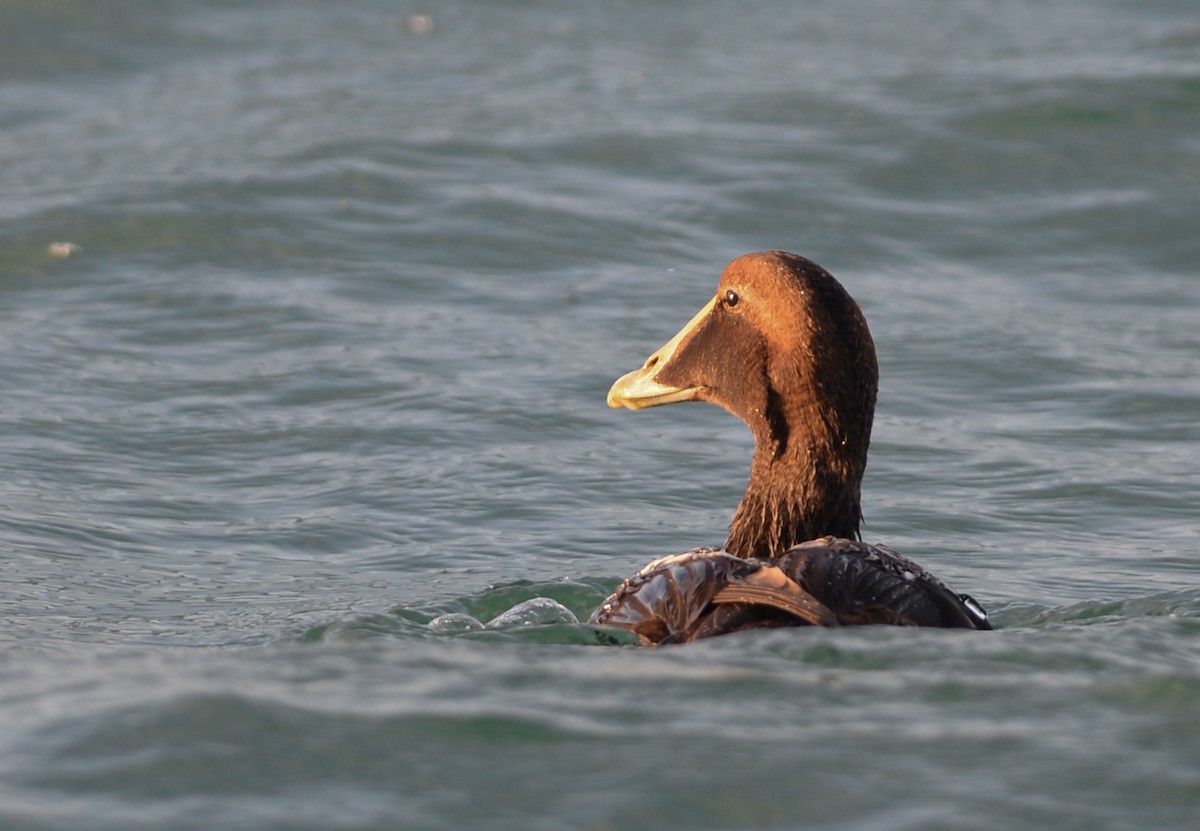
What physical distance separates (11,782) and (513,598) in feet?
8.24

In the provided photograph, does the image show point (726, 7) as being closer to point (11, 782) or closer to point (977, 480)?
point (977, 480)

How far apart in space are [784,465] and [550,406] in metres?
2.88

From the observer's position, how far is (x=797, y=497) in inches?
219

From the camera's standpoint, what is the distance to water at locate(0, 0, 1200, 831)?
12.5ft

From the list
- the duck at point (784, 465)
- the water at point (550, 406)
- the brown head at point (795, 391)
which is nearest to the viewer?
the water at point (550, 406)

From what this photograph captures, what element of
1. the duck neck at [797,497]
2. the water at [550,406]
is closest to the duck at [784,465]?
the duck neck at [797,497]

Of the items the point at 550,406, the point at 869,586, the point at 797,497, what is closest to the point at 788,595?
the point at 869,586

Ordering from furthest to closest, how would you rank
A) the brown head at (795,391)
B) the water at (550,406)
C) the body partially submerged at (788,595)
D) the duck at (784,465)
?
the brown head at (795,391), the duck at (784,465), the body partially submerged at (788,595), the water at (550,406)

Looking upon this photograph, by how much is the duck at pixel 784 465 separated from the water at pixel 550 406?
287 mm

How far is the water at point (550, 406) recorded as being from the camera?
12.5ft

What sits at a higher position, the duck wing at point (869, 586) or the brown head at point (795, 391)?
the brown head at point (795, 391)

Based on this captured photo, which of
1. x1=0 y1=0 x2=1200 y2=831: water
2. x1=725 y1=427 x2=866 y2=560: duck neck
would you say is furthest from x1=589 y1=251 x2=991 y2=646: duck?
x1=0 y1=0 x2=1200 y2=831: water

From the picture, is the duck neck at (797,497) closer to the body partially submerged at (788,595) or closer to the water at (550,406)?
the body partially submerged at (788,595)

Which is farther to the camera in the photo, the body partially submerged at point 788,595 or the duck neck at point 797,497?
the duck neck at point 797,497
